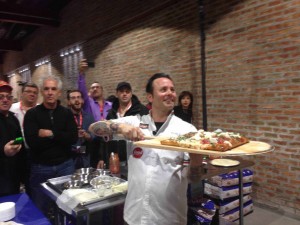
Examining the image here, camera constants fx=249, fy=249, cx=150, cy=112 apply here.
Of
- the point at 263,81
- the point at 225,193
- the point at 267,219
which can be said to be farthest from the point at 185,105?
the point at 267,219

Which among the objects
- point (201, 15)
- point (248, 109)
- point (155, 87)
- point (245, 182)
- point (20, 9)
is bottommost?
point (245, 182)

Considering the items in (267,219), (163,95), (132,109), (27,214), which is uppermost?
(163,95)

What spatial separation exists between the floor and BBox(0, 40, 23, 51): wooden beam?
13760 millimetres

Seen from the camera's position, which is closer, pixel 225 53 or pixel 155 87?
pixel 155 87

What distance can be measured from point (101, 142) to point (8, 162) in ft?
3.97

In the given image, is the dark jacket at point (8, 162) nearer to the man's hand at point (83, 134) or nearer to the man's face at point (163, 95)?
the man's hand at point (83, 134)

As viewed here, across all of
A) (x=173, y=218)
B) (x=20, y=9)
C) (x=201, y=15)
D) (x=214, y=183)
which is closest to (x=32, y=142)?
(x=173, y=218)

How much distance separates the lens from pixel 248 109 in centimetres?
363

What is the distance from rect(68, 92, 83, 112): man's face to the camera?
349 centimetres

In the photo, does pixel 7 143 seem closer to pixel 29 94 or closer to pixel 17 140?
pixel 17 140

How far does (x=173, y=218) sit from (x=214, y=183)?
1761 mm

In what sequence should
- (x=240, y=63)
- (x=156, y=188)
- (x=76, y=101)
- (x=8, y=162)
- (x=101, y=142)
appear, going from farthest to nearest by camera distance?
1. (x=240, y=63)
2. (x=76, y=101)
3. (x=101, y=142)
4. (x=8, y=162)
5. (x=156, y=188)

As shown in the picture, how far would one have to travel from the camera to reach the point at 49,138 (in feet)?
7.82

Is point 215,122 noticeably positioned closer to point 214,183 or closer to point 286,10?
point 214,183
